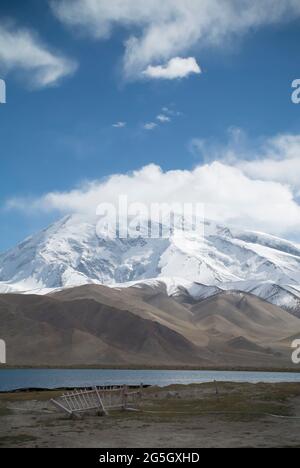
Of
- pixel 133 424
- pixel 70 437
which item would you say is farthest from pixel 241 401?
pixel 70 437

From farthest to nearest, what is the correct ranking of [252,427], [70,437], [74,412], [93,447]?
[74,412] < [252,427] < [70,437] < [93,447]

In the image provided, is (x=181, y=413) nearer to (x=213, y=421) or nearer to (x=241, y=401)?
(x=213, y=421)

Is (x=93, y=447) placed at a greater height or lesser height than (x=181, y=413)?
lesser

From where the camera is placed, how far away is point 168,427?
3453cm

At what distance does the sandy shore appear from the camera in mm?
28234

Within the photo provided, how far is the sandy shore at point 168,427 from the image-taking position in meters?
28.2

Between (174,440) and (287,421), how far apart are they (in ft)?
40.2
